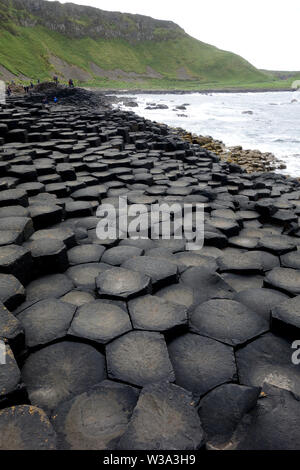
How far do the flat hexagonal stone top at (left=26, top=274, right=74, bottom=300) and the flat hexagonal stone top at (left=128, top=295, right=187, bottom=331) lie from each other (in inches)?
22.7

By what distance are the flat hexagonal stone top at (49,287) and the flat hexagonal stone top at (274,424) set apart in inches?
59.0

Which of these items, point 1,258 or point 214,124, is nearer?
point 1,258

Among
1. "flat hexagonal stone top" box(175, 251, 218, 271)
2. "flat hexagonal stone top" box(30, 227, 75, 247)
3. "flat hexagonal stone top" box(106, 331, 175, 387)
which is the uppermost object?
"flat hexagonal stone top" box(30, 227, 75, 247)

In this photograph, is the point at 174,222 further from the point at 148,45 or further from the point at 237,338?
the point at 148,45

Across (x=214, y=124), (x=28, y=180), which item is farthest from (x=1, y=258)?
(x=214, y=124)

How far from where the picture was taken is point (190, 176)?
600 centimetres

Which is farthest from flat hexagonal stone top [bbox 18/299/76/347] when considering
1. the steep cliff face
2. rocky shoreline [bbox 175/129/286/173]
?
the steep cliff face

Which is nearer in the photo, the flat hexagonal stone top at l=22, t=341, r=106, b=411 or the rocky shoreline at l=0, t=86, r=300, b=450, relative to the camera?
the rocky shoreline at l=0, t=86, r=300, b=450

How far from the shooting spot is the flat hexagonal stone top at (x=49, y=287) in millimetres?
2338

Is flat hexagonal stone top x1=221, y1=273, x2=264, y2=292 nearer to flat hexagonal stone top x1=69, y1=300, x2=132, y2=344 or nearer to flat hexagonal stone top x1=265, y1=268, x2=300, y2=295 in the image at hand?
flat hexagonal stone top x1=265, y1=268, x2=300, y2=295

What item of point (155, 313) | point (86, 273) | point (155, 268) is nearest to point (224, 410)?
point (155, 313)

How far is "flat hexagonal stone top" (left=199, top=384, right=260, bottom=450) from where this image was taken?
4.50 feet

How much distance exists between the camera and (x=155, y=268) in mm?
2543
